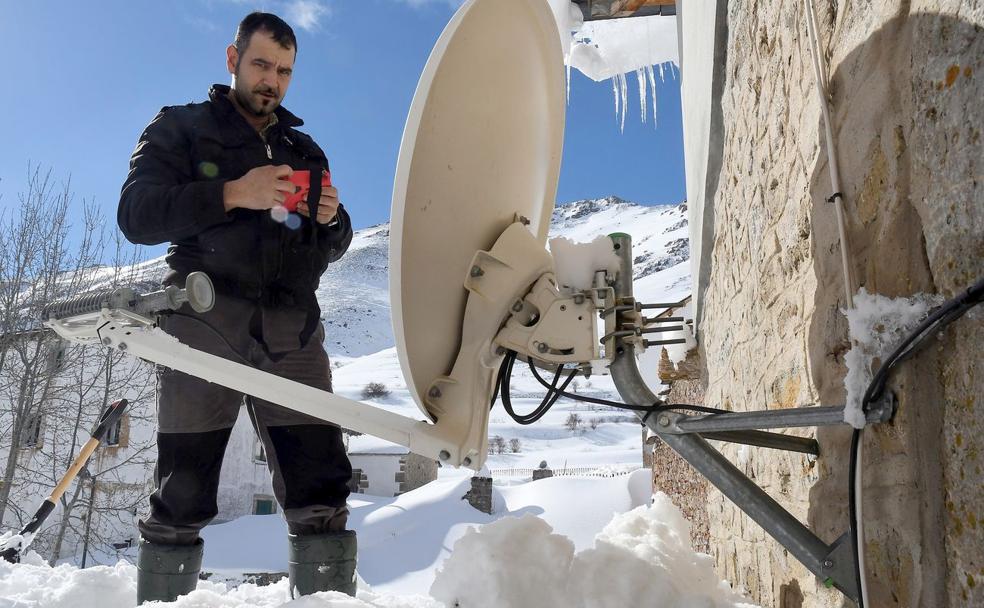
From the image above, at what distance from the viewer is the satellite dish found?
4.98 feet

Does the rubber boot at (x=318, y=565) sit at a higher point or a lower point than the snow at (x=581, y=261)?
lower

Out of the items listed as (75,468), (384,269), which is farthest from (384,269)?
(75,468)

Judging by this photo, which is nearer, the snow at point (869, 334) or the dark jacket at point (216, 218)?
the snow at point (869, 334)

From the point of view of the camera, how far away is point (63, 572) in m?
3.54

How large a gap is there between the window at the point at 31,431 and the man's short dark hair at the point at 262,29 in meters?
14.3

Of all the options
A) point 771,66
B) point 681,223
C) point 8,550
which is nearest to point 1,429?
point 8,550

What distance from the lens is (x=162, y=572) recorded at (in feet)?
6.29

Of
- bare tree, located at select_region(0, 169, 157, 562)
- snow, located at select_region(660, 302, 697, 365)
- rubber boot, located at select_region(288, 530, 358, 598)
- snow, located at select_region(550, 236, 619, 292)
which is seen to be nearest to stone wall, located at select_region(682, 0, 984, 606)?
snow, located at select_region(550, 236, 619, 292)

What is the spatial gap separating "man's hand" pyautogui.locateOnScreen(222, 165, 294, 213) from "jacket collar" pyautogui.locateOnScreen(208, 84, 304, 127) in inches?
16.6

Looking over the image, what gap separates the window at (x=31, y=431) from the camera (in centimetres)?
1388

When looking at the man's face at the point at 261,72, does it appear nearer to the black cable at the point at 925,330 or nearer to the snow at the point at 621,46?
the black cable at the point at 925,330

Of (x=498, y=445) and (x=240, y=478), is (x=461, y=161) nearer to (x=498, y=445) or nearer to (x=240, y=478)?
(x=240, y=478)

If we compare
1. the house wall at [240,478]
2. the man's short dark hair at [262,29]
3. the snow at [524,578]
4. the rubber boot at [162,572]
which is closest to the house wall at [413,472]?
the house wall at [240,478]

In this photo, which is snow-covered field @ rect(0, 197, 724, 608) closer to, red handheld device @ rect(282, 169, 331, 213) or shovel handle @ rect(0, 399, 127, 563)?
shovel handle @ rect(0, 399, 127, 563)
